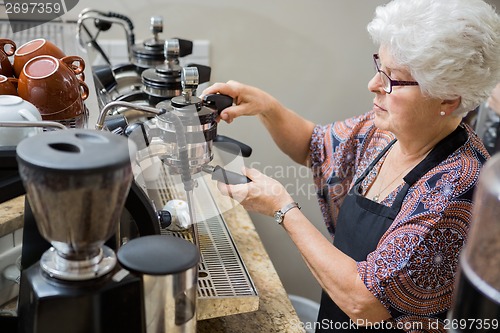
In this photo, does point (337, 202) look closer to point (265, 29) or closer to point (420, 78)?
point (420, 78)

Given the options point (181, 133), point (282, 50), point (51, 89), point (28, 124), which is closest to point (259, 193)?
point (181, 133)

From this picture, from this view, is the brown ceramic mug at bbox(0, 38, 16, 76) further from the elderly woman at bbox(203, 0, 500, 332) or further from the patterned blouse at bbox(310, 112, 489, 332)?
the patterned blouse at bbox(310, 112, 489, 332)

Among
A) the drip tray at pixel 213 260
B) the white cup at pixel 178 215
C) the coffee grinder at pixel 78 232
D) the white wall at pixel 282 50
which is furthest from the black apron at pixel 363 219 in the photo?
the white wall at pixel 282 50

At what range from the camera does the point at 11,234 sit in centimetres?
124

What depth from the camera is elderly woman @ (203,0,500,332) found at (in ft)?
3.71

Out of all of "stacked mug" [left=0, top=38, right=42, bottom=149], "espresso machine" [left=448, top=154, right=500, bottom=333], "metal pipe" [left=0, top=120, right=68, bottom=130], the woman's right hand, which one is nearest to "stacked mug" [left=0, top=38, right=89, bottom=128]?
"stacked mug" [left=0, top=38, right=42, bottom=149]

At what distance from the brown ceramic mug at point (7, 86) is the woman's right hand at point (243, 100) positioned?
0.46 metres

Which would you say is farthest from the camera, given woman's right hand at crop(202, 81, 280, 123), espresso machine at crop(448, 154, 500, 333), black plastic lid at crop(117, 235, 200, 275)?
woman's right hand at crop(202, 81, 280, 123)

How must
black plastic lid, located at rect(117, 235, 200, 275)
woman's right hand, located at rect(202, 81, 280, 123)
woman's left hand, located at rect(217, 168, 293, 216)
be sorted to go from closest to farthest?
1. black plastic lid, located at rect(117, 235, 200, 275)
2. woman's left hand, located at rect(217, 168, 293, 216)
3. woman's right hand, located at rect(202, 81, 280, 123)

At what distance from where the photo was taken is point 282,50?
2338 millimetres

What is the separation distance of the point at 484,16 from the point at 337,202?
62 centimetres

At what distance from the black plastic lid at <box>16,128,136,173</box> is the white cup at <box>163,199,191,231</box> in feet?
2.13

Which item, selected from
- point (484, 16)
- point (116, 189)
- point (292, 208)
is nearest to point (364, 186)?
point (292, 208)

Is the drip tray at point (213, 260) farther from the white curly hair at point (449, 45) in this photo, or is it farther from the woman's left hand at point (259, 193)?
the white curly hair at point (449, 45)
